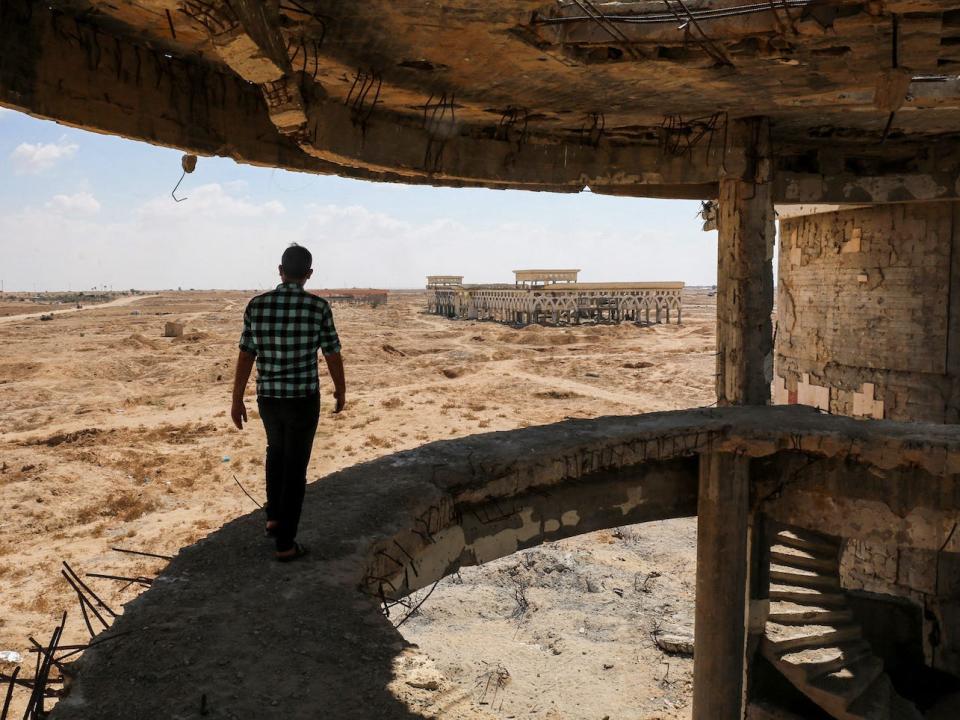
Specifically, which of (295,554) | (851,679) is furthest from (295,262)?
(851,679)

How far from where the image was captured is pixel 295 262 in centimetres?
355

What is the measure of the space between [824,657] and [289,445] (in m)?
7.51

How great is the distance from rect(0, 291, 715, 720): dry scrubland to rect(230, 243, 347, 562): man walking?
30.0 inches

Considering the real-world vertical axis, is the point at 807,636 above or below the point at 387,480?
below

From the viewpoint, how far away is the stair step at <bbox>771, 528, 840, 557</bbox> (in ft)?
27.8

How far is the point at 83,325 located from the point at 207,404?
→ 3017 centimetres

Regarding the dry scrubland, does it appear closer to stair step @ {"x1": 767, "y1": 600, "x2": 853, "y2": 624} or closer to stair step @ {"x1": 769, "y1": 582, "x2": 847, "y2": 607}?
stair step @ {"x1": 767, "y1": 600, "x2": 853, "y2": 624}

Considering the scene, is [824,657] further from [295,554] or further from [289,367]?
[289,367]

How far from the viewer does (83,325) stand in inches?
1682

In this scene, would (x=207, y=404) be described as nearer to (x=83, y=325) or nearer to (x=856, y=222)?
(x=856, y=222)

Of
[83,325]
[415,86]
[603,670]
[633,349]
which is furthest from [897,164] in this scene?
[83,325]

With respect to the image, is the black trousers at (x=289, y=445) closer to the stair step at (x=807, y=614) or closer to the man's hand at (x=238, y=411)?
the man's hand at (x=238, y=411)

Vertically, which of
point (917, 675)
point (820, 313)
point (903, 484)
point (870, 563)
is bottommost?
point (917, 675)

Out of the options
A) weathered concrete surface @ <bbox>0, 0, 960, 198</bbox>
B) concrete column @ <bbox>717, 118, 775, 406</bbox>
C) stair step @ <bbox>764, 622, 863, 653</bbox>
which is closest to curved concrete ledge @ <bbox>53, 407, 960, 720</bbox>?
concrete column @ <bbox>717, 118, 775, 406</bbox>
